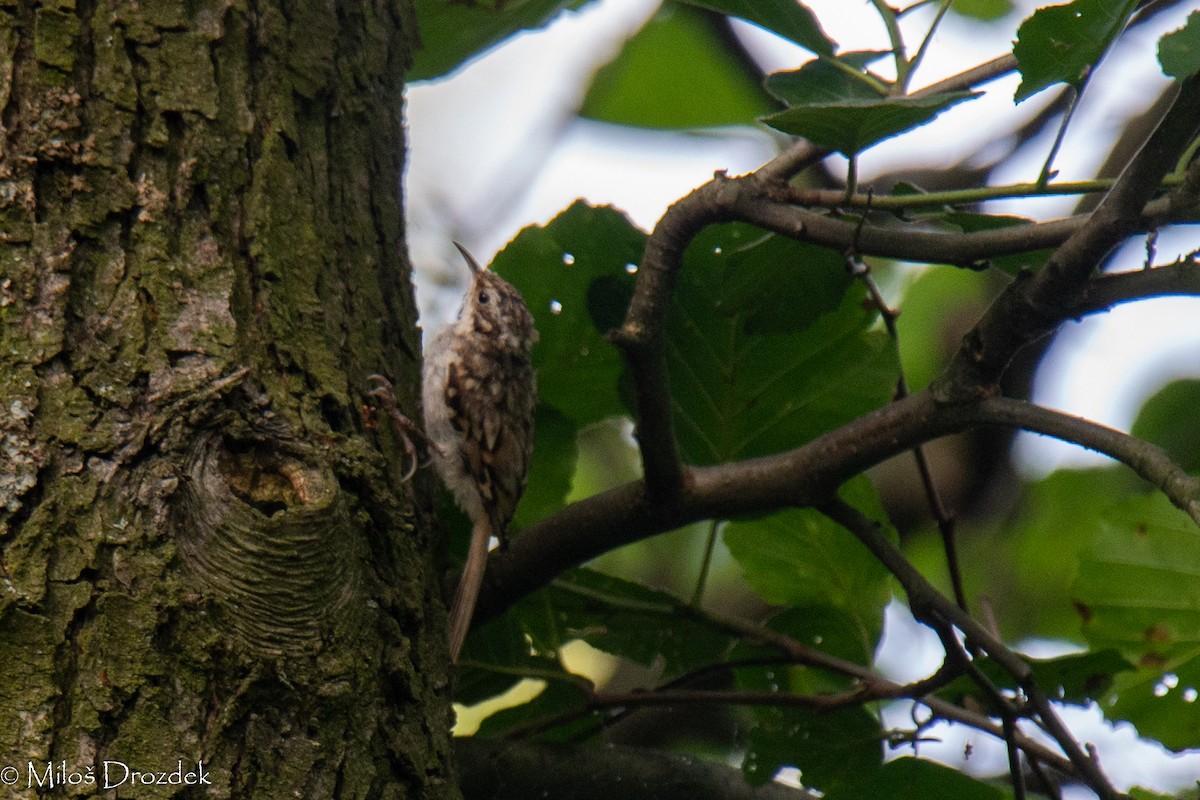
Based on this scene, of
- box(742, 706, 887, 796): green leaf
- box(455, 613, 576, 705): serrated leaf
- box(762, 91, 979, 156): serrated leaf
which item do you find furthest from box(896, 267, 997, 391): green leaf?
Result: box(762, 91, 979, 156): serrated leaf

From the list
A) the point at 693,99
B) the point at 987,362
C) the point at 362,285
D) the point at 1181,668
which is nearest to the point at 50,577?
the point at 362,285

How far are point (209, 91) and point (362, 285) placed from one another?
0.33 metres

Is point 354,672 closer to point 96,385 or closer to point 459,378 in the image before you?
point 96,385

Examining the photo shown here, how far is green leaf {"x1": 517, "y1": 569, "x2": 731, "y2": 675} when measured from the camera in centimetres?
200

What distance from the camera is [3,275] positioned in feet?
4.40

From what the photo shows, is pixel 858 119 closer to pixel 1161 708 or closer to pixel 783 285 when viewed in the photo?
pixel 783 285

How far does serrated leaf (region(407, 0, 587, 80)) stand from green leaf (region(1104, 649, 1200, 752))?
148cm

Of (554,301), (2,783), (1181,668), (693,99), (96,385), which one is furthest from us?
(693,99)

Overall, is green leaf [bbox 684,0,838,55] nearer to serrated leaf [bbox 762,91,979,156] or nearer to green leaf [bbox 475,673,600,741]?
serrated leaf [bbox 762,91,979,156]

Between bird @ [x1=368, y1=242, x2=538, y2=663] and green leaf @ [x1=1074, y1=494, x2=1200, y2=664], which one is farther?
bird @ [x1=368, y1=242, x2=538, y2=663]

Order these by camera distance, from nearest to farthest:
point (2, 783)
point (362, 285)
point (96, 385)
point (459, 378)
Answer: point (2, 783) → point (96, 385) → point (362, 285) → point (459, 378)

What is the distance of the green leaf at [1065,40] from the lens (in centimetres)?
125

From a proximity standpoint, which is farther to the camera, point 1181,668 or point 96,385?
point 1181,668

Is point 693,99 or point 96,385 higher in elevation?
point 693,99
